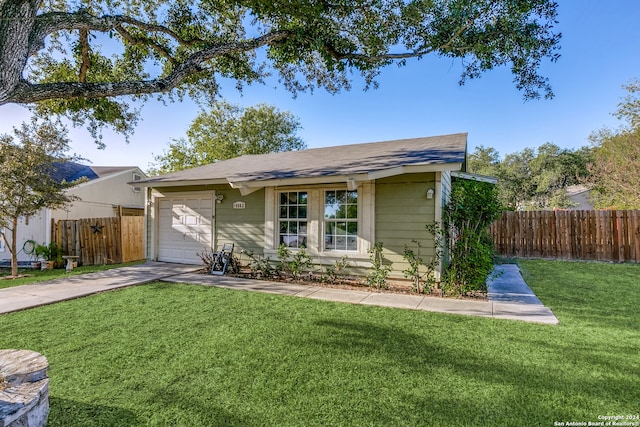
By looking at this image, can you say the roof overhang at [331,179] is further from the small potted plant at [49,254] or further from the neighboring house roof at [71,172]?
the neighboring house roof at [71,172]

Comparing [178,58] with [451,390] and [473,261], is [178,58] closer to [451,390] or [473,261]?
[473,261]

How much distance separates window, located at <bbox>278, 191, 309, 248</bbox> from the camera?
7746 mm

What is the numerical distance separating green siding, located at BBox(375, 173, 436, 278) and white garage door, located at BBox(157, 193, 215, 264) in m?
5.03

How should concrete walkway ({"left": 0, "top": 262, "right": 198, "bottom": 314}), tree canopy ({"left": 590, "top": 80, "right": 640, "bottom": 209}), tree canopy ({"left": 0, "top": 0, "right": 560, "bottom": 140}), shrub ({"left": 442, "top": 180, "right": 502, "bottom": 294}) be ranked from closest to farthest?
tree canopy ({"left": 0, "top": 0, "right": 560, "bottom": 140}) < concrete walkway ({"left": 0, "top": 262, "right": 198, "bottom": 314}) < shrub ({"left": 442, "top": 180, "right": 502, "bottom": 294}) < tree canopy ({"left": 590, "top": 80, "right": 640, "bottom": 209})

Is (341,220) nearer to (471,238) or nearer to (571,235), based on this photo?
(471,238)

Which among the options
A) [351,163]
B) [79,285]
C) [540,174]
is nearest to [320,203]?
[351,163]

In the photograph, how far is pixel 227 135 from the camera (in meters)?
24.4

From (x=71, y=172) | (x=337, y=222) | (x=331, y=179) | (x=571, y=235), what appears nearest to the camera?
(x=331, y=179)

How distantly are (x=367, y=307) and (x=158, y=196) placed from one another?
7956mm

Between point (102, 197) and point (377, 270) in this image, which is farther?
point (102, 197)

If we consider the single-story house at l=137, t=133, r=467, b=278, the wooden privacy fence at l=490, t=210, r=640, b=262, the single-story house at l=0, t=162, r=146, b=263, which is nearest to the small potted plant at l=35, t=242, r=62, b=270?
the single-story house at l=0, t=162, r=146, b=263

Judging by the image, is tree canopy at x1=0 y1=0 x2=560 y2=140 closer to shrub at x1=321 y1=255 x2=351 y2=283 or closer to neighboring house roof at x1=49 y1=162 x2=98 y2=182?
shrub at x1=321 y1=255 x2=351 y2=283

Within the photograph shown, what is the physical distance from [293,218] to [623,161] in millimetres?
17934

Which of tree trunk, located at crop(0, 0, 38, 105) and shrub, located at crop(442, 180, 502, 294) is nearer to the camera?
tree trunk, located at crop(0, 0, 38, 105)
